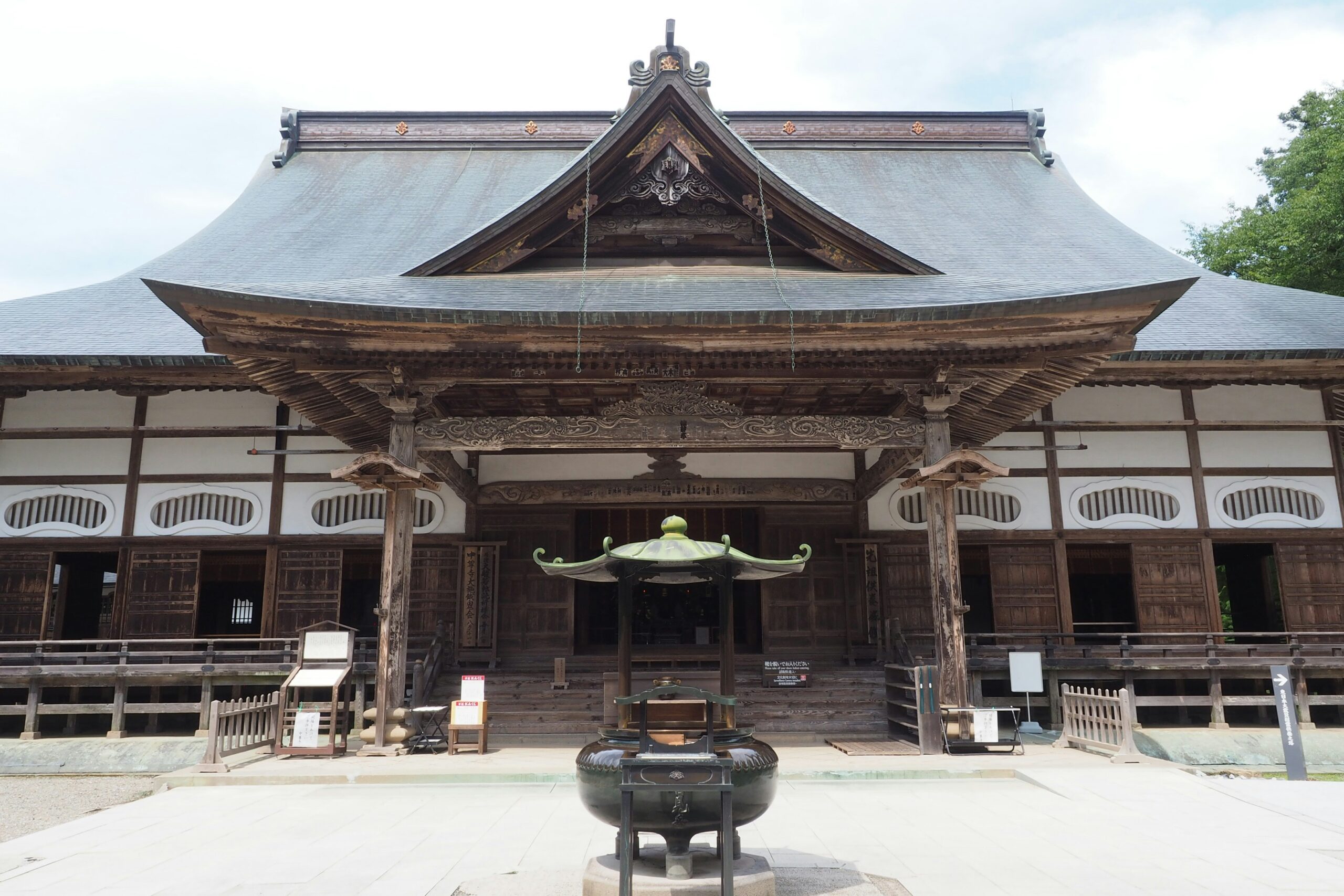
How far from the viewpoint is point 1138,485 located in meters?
15.1

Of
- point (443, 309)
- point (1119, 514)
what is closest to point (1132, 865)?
point (443, 309)

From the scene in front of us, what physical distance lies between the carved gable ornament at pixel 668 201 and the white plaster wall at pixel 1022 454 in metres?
4.33

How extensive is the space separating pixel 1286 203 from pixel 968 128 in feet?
40.2

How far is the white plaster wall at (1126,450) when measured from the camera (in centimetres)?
1514

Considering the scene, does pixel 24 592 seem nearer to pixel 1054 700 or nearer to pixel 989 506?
pixel 989 506

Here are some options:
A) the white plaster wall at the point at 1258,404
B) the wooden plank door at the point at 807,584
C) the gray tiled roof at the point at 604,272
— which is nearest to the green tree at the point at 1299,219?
the gray tiled roof at the point at 604,272

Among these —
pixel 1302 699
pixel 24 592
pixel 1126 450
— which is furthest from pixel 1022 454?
pixel 24 592

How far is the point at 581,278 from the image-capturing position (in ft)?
39.8

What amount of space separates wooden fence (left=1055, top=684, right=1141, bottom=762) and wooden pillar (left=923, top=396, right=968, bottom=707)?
1.66 meters

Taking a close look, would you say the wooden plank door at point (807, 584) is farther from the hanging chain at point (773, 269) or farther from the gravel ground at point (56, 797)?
the gravel ground at point (56, 797)

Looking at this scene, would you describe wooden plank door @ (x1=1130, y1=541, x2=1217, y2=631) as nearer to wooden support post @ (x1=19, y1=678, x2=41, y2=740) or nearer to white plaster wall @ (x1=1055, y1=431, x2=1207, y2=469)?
white plaster wall @ (x1=1055, y1=431, x2=1207, y2=469)

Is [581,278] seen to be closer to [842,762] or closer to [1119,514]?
[842,762]

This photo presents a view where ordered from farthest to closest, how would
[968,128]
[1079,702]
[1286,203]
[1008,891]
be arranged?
1. [1286,203]
2. [968,128]
3. [1079,702]
4. [1008,891]

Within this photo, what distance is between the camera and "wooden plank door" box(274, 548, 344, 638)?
48.6 ft
